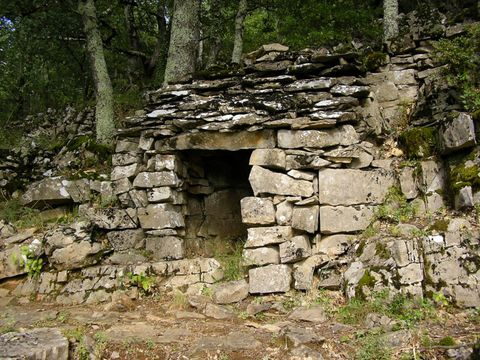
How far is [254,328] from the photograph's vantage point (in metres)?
5.24

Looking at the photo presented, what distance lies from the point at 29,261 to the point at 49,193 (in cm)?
156

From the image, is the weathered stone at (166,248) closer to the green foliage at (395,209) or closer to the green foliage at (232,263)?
the green foliage at (232,263)

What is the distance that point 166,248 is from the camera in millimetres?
7098

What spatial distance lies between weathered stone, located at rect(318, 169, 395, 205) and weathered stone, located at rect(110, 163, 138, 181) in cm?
333

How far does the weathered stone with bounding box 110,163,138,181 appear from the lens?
7551 millimetres

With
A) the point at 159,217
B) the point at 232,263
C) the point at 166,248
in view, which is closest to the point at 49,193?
the point at 159,217

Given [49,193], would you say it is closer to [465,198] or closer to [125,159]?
[125,159]

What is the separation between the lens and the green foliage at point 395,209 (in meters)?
6.30

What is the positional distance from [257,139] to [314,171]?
3.51ft

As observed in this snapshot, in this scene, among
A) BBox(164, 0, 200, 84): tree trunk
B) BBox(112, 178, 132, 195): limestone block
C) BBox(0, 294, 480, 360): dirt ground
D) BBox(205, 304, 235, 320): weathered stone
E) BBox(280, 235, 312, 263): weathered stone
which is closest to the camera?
BBox(0, 294, 480, 360): dirt ground

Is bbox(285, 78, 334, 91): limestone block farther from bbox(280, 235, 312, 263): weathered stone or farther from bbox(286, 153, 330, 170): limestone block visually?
bbox(280, 235, 312, 263): weathered stone

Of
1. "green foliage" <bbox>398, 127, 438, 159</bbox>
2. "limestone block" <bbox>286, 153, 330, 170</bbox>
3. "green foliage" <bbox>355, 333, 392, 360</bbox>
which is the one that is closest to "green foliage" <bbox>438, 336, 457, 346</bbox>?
"green foliage" <bbox>355, 333, 392, 360</bbox>

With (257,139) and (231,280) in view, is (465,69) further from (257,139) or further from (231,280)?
(231,280)

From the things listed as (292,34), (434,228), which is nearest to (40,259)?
(434,228)
